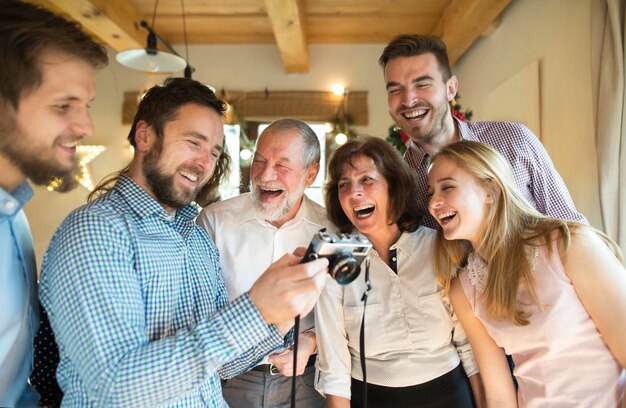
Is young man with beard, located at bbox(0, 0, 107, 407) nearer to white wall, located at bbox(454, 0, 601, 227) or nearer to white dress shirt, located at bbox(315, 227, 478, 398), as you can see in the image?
white dress shirt, located at bbox(315, 227, 478, 398)

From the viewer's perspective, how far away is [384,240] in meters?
1.64

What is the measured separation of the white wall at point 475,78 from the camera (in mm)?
2689

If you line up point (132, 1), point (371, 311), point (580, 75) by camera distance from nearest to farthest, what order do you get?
point (371, 311), point (580, 75), point (132, 1)

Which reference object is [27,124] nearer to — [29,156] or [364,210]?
[29,156]

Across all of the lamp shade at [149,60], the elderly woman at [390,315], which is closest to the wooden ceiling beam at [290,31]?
the lamp shade at [149,60]

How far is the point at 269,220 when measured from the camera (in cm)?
178

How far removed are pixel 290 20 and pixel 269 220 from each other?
100 inches

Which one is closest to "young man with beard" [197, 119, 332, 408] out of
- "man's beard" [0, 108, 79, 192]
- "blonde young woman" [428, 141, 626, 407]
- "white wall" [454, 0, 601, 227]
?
"blonde young woman" [428, 141, 626, 407]

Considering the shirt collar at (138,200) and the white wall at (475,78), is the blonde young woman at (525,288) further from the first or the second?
the white wall at (475,78)

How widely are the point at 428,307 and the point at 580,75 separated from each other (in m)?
2.02

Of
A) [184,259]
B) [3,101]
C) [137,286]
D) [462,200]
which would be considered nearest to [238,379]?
[184,259]

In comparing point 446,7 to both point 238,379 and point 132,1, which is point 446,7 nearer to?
point 132,1

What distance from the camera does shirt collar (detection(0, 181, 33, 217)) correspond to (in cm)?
103

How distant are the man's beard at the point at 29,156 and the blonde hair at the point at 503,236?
112cm
